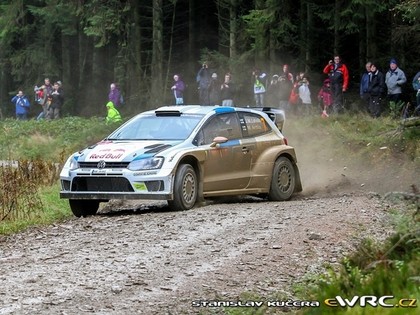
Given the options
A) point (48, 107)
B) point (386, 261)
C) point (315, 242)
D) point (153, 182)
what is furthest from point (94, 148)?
point (48, 107)

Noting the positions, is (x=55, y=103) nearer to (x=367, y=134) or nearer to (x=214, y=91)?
(x=214, y=91)

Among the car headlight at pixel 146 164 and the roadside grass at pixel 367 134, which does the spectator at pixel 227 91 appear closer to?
the roadside grass at pixel 367 134

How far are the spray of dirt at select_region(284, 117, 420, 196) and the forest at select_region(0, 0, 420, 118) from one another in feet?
11.8

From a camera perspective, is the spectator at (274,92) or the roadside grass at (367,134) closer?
the roadside grass at (367,134)

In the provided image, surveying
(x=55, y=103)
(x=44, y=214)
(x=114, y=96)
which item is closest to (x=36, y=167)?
(x=44, y=214)

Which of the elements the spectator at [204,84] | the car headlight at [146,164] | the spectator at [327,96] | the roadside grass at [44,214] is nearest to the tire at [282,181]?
the car headlight at [146,164]

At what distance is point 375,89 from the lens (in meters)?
27.1

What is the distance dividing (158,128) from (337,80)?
13.2 meters

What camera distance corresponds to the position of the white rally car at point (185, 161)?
14586 millimetres

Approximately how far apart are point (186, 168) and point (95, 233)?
9.47 ft

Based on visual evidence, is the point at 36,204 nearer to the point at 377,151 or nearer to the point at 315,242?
the point at 315,242

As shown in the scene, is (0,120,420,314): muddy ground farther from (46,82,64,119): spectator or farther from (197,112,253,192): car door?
(46,82,64,119): spectator

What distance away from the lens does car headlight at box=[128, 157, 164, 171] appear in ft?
47.8

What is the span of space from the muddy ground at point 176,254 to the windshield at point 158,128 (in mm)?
1189
